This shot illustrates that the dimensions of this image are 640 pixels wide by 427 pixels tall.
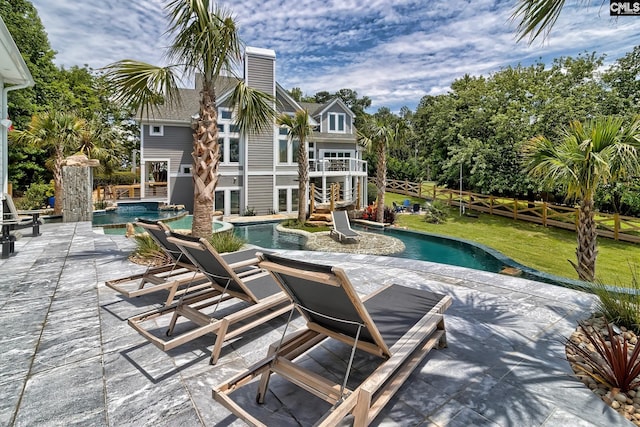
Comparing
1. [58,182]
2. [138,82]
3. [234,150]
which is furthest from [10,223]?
[234,150]

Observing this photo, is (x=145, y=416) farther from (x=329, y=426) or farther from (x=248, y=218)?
(x=248, y=218)

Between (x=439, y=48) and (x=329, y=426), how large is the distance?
2098 cm

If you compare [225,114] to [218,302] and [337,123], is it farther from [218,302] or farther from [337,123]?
[218,302]

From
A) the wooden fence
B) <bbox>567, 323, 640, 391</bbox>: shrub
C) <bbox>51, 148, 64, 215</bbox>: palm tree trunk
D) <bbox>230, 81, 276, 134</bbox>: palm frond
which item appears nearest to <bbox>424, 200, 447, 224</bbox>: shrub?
the wooden fence

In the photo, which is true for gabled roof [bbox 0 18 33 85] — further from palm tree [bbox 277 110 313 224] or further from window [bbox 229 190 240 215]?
window [bbox 229 190 240 215]

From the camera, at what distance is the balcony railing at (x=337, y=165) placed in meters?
21.3

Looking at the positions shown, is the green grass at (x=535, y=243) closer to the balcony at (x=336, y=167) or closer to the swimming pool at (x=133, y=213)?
the balcony at (x=336, y=167)

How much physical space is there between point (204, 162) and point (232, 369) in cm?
495

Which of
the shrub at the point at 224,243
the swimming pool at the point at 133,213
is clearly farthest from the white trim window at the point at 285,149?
the shrub at the point at 224,243

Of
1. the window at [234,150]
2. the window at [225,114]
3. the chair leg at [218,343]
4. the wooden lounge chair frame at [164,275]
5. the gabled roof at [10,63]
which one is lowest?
the chair leg at [218,343]

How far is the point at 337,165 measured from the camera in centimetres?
2256

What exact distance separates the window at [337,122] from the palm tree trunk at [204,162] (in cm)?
1778

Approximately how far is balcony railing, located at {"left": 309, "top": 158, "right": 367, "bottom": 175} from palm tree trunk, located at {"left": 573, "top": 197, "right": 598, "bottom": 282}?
15.5m

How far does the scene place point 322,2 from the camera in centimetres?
1176
